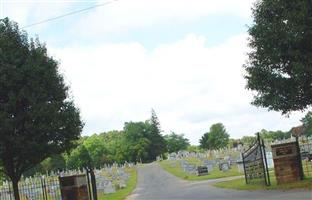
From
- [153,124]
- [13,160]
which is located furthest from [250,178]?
[153,124]

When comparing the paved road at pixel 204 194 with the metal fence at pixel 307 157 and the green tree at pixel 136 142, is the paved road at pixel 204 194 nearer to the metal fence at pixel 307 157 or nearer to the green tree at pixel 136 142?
the metal fence at pixel 307 157

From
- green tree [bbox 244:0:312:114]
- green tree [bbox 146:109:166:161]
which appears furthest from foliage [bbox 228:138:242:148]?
green tree [bbox 244:0:312:114]

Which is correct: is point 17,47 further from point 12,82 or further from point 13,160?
point 13,160

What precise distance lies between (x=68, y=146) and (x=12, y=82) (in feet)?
11.0

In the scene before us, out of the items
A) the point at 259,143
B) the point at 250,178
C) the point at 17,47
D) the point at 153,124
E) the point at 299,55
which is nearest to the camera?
the point at 299,55

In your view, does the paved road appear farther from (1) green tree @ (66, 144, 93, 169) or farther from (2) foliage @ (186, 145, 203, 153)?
(2) foliage @ (186, 145, 203, 153)

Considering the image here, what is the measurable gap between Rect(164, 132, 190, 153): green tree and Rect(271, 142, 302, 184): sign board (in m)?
143

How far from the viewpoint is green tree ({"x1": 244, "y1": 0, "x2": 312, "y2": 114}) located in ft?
57.6

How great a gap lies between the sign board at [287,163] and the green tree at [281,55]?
2.03 m

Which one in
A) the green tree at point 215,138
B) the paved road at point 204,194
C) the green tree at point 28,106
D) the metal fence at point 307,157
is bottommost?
the paved road at point 204,194

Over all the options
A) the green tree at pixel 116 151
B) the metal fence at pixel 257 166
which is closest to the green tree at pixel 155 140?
the green tree at pixel 116 151

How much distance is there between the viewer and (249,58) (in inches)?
819

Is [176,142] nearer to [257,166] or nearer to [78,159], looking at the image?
[78,159]

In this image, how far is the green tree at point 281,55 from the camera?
17562mm
